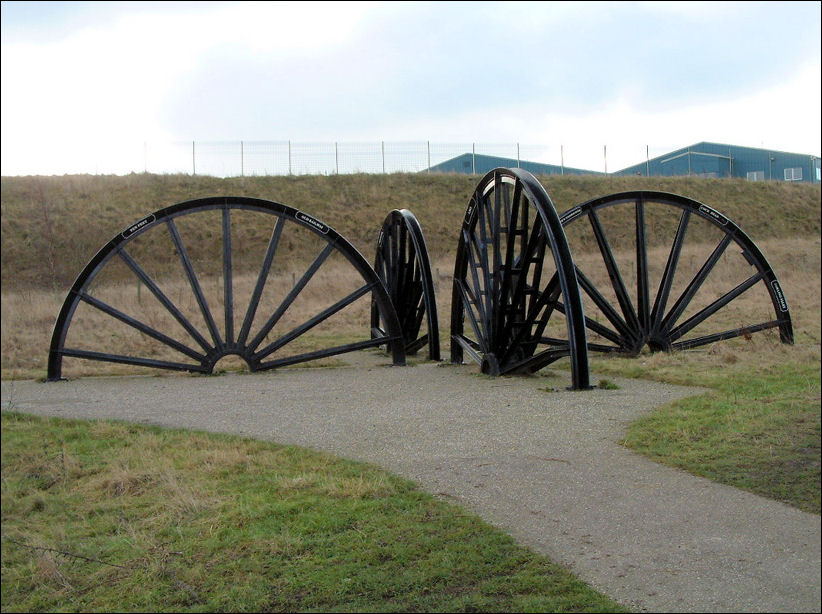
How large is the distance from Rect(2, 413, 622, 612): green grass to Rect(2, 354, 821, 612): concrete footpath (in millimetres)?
322

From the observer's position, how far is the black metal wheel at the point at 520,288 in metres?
11.1

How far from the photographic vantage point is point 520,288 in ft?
41.4

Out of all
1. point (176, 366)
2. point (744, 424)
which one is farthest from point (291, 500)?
point (176, 366)

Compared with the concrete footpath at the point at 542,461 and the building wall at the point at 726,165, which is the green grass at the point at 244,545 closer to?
the concrete footpath at the point at 542,461

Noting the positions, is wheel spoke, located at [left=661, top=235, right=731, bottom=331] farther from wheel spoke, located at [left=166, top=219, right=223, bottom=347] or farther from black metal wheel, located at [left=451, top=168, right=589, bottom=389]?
wheel spoke, located at [left=166, top=219, right=223, bottom=347]

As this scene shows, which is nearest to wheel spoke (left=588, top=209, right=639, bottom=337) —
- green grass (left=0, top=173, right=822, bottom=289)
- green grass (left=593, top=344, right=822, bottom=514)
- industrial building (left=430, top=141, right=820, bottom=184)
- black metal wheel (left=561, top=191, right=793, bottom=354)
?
black metal wheel (left=561, top=191, right=793, bottom=354)

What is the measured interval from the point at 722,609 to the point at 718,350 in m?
10.8

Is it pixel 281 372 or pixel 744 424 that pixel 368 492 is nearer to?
pixel 744 424

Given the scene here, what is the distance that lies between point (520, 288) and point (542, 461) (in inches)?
233

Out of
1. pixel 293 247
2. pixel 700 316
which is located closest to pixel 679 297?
pixel 700 316

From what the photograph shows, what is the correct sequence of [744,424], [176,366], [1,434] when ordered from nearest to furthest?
[1,434] < [744,424] < [176,366]

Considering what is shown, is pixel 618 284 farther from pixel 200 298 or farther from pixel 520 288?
pixel 200 298

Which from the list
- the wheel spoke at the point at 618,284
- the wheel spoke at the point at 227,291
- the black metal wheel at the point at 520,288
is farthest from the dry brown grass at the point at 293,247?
the black metal wheel at the point at 520,288

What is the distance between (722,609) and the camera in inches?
147
